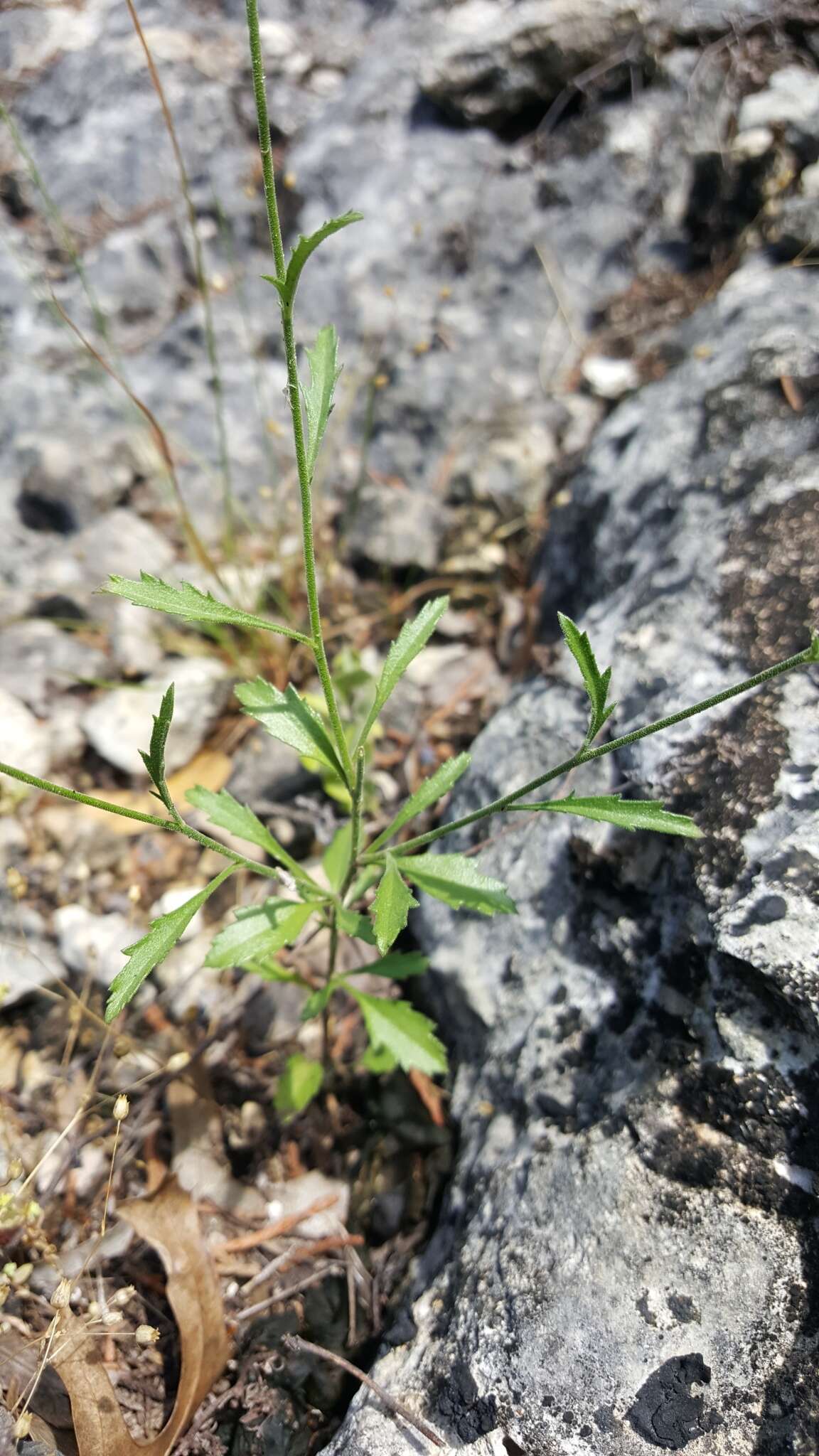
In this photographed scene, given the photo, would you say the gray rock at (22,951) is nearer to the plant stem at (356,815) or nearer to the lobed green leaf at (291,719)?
the plant stem at (356,815)

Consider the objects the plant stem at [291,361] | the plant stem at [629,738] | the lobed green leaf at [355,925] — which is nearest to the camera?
the plant stem at [291,361]

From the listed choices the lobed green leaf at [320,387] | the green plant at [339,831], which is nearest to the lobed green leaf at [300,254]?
the green plant at [339,831]

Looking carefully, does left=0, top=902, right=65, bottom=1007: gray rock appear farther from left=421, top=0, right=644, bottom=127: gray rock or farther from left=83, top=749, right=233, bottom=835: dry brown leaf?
left=421, top=0, right=644, bottom=127: gray rock

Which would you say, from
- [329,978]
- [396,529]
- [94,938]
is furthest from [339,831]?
[396,529]

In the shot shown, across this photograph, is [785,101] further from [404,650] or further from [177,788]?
[177,788]

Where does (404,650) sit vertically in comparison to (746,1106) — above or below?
above

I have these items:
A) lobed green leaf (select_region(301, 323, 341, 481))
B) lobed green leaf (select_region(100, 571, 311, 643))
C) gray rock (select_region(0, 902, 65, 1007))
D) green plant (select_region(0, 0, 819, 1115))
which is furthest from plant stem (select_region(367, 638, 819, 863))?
gray rock (select_region(0, 902, 65, 1007))

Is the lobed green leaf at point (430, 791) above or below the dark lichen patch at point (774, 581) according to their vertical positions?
below

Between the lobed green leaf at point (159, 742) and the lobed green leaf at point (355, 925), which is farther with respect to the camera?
the lobed green leaf at point (355, 925)
